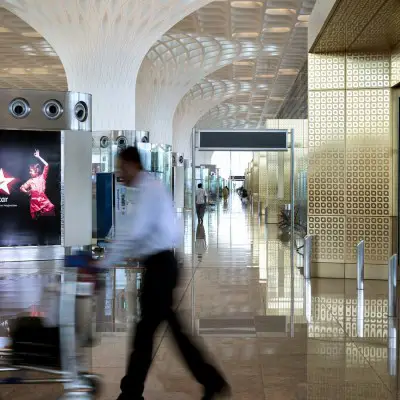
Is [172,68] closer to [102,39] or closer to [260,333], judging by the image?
[102,39]

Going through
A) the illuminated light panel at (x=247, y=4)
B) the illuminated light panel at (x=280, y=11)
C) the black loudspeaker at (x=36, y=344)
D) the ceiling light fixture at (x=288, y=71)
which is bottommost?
the black loudspeaker at (x=36, y=344)

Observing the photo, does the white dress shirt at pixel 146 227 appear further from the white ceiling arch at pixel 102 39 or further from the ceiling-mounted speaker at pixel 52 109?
the white ceiling arch at pixel 102 39

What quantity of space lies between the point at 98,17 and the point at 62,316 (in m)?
18.8

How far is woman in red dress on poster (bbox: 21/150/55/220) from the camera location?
1494 cm

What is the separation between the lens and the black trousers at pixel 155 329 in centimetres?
497

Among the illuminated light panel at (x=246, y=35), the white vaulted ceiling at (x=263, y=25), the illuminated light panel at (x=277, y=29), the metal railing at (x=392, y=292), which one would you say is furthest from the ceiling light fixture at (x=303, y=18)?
the metal railing at (x=392, y=292)

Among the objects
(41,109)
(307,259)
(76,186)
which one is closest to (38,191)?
(76,186)

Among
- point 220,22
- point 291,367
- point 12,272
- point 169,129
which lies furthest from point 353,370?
point 169,129

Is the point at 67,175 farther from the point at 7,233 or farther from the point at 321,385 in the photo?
the point at 321,385

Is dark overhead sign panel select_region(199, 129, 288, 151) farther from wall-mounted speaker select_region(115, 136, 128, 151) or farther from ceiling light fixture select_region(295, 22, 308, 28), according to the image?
ceiling light fixture select_region(295, 22, 308, 28)

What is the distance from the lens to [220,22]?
33.6 m

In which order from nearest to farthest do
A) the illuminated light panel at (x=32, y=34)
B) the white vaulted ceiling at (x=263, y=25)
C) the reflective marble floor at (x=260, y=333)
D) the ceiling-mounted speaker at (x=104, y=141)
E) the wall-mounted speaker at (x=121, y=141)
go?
the reflective marble floor at (x=260, y=333)
the wall-mounted speaker at (x=121, y=141)
the ceiling-mounted speaker at (x=104, y=141)
the white vaulted ceiling at (x=263, y=25)
the illuminated light panel at (x=32, y=34)

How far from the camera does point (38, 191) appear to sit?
15047 millimetres

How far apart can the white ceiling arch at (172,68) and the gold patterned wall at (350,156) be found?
24.0 meters
